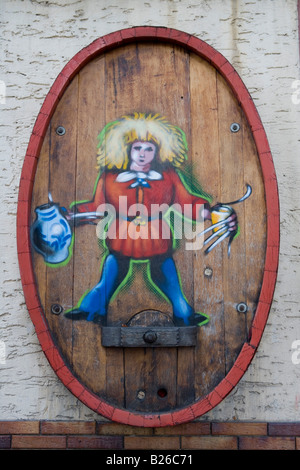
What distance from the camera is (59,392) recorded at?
2.52m

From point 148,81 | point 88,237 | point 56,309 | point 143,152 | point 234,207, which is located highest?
point 148,81

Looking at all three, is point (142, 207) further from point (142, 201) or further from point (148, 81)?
point (148, 81)

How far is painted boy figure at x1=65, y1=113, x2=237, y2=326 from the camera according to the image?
249cm

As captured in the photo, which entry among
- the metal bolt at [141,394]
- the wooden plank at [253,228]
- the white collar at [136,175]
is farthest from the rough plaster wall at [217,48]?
the white collar at [136,175]

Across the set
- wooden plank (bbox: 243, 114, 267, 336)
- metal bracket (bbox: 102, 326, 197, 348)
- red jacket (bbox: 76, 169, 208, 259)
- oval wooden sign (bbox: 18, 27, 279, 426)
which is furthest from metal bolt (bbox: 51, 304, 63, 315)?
wooden plank (bbox: 243, 114, 267, 336)

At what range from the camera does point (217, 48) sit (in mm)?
2670

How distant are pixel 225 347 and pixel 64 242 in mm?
1009

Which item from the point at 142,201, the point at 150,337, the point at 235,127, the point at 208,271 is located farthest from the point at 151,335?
the point at 235,127

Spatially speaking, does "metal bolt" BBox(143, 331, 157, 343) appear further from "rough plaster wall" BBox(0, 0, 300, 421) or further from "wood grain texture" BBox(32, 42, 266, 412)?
"rough plaster wall" BBox(0, 0, 300, 421)

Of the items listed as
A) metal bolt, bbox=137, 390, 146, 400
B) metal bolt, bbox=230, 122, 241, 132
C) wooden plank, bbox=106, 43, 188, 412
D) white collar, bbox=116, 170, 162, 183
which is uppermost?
wooden plank, bbox=106, 43, 188, 412

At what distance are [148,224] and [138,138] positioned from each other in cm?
48

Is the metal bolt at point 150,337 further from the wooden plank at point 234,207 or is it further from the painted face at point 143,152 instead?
the painted face at point 143,152
